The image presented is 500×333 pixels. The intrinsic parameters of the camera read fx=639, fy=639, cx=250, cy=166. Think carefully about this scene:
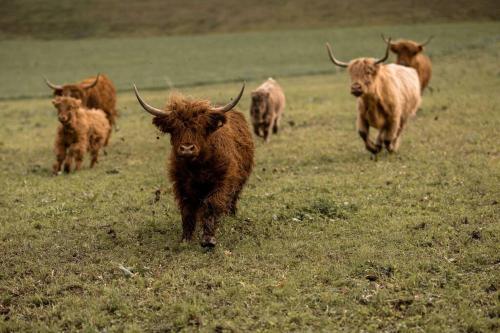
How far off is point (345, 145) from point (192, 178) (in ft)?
21.5

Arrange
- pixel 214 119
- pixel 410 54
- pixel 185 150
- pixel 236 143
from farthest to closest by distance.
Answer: pixel 410 54 < pixel 236 143 < pixel 214 119 < pixel 185 150

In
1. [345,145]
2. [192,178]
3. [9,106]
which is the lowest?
[9,106]

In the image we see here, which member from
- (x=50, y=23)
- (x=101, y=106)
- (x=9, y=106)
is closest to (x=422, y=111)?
(x=101, y=106)

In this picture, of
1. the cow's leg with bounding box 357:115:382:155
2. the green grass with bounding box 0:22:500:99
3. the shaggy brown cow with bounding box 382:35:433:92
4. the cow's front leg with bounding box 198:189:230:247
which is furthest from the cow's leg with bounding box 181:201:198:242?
the green grass with bounding box 0:22:500:99

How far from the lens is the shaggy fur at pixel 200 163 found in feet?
23.5

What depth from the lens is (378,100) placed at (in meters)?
11.6

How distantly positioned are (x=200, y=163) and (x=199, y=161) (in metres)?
0.03

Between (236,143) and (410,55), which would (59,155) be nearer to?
(236,143)

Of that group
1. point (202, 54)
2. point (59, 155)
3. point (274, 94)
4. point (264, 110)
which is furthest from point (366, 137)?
point (202, 54)

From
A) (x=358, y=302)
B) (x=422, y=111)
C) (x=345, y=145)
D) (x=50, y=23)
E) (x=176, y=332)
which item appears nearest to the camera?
(x=176, y=332)

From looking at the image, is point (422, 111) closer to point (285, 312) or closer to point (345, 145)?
point (345, 145)

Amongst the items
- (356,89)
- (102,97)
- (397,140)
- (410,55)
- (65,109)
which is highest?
(356,89)

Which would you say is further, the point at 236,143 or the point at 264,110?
the point at 264,110

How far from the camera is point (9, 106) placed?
25.3 m
